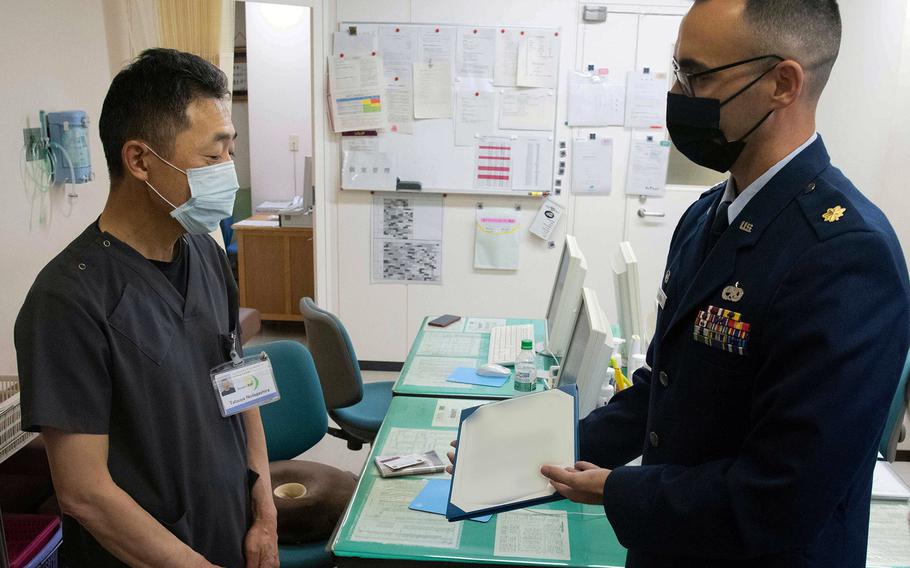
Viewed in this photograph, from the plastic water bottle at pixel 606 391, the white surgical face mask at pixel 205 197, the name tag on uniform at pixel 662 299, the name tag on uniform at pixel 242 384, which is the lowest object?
the plastic water bottle at pixel 606 391

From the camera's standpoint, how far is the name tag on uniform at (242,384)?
1373 millimetres

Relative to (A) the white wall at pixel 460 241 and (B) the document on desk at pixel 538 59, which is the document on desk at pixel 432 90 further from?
(B) the document on desk at pixel 538 59

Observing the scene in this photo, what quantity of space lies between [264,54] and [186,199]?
533 cm

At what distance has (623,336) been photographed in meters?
2.59

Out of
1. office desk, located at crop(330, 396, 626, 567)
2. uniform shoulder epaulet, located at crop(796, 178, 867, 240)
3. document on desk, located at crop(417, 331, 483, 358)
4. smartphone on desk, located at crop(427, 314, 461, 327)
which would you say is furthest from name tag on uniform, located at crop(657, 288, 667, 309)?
smartphone on desk, located at crop(427, 314, 461, 327)

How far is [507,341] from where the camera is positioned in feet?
9.69

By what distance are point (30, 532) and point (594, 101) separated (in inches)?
141

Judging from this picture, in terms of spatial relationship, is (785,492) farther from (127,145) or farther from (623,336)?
(623,336)

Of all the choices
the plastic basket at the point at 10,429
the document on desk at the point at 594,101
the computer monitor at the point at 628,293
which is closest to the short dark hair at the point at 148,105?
the plastic basket at the point at 10,429

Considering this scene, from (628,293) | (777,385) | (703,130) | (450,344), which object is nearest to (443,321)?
(450,344)

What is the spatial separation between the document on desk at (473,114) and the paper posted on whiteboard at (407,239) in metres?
0.44

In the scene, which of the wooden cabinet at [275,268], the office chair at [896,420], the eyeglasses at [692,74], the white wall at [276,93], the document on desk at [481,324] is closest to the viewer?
the eyeglasses at [692,74]

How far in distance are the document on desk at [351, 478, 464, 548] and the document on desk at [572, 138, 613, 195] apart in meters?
2.99

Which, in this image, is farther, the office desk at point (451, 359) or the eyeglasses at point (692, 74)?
the office desk at point (451, 359)
